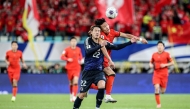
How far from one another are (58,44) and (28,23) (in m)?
2.06

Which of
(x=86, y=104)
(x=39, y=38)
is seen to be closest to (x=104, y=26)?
(x=86, y=104)

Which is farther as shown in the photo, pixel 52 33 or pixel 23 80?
pixel 52 33

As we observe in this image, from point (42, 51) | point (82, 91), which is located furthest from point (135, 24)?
point (82, 91)

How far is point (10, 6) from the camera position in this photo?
34.5m

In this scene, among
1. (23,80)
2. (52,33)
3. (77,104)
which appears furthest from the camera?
(52,33)

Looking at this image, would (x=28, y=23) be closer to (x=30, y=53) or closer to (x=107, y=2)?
(x=30, y=53)

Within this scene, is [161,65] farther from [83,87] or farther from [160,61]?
[83,87]

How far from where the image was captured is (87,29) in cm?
3300

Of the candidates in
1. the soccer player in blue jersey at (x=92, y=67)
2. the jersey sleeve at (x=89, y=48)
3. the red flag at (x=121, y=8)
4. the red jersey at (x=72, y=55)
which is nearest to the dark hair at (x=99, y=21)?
the soccer player in blue jersey at (x=92, y=67)

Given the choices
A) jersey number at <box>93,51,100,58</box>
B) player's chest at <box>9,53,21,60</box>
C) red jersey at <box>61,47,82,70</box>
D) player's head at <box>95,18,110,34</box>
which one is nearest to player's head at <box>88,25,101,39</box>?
jersey number at <box>93,51,100,58</box>

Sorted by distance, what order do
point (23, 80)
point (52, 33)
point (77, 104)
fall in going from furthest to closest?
point (52, 33) → point (23, 80) → point (77, 104)

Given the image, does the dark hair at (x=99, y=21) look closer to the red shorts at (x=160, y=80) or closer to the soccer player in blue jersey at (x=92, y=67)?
the soccer player in blue jersey at (x=92, y=67)

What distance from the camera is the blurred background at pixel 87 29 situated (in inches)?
1202

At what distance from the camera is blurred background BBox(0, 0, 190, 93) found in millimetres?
30531
